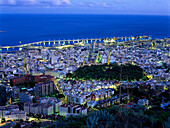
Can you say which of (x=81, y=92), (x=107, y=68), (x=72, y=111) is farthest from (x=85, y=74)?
(x=72, y=111)

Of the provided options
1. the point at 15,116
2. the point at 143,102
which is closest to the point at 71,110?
the point at 15,116

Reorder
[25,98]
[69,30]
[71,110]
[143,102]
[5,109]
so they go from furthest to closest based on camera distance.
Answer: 1. [69,30]
2. [25,98]
3. [143,102]
4. [5,109]
5. [71,110]

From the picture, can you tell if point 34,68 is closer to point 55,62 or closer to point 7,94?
point 55,62

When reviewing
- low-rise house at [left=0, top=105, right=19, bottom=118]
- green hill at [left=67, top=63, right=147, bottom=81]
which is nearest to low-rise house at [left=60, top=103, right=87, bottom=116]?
low-rise house at [left=0, top=105, right=19, bottom=118]

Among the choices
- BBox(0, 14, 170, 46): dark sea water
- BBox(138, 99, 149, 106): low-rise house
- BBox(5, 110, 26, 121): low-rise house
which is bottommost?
BBox(5, 110, 26, 121): low-rise house

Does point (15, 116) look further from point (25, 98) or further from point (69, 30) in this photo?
point (69, 30)

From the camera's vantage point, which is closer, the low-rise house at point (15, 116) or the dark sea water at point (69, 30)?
the low-rise house at point (15, 116)

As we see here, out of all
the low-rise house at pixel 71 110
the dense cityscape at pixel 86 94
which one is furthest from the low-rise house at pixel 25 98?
the low-rise house at pixel 71 110

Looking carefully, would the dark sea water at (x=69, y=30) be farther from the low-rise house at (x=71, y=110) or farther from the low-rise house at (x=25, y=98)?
the low-rise house at (x=71, y=110)

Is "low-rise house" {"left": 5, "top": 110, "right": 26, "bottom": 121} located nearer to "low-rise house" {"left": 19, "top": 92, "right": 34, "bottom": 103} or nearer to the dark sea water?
"low-rise house" {"left": 19, "top": 92, "right": 34, "bottom": 103}
